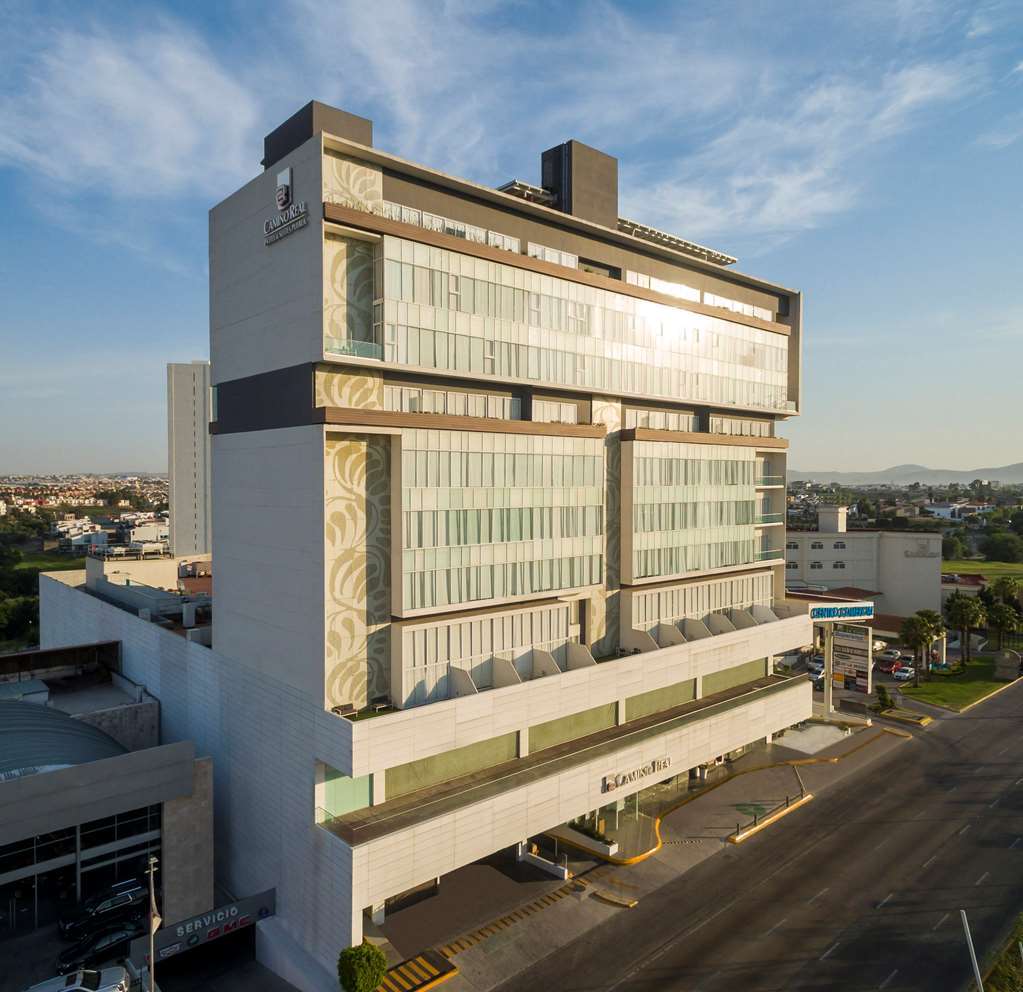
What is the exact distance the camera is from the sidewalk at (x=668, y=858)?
32.8 m

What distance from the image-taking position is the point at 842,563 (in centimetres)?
10606

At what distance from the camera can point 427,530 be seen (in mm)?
36906

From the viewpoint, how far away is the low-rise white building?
104250mm

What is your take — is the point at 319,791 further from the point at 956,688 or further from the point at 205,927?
the point at 956,688

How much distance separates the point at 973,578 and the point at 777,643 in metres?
85.1

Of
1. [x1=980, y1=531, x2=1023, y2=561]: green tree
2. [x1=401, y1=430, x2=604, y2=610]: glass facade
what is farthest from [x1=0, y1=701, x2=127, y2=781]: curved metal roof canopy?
[x1=980, y1=531, x2=1023, y2=561]: green tree

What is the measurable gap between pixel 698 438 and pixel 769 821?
2566 cm

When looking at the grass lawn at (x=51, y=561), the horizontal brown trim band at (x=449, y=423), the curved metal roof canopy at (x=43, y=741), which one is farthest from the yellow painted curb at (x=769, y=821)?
the grass lawn at (x=51, y=561)

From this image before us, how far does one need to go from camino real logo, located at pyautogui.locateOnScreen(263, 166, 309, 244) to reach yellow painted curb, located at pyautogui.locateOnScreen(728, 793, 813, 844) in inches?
1638

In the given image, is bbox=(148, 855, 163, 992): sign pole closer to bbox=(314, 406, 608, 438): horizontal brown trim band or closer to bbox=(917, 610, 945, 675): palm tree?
bbox=(314, 406, 608, 438): horizontal brown trim band

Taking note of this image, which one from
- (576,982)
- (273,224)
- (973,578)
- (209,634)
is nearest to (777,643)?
(576,982)

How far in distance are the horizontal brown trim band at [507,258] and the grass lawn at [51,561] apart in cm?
14155

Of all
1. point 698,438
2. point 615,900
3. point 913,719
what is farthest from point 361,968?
point 913,719

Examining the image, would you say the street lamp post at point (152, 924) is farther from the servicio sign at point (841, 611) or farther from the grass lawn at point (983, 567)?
the grass lawn at point (983, 567)
